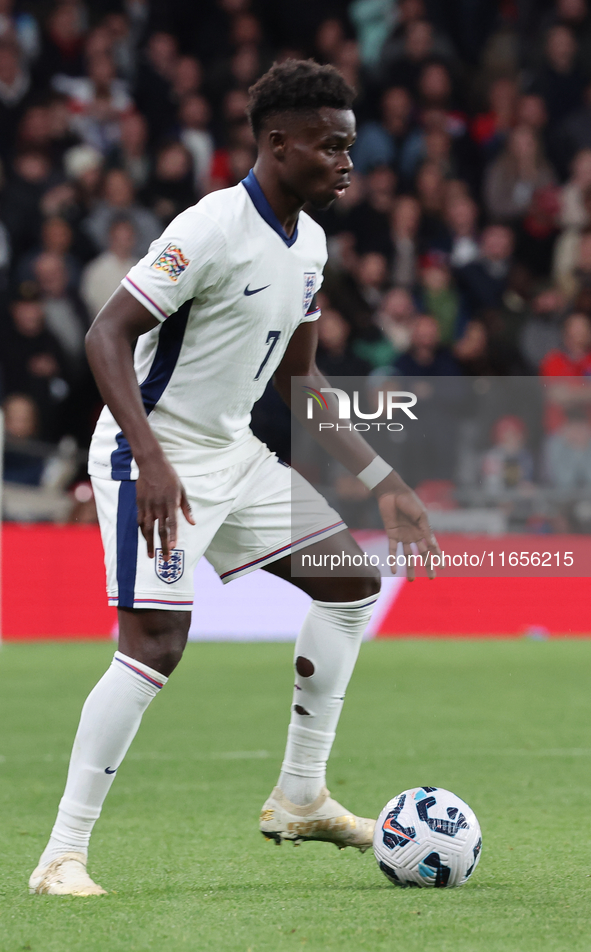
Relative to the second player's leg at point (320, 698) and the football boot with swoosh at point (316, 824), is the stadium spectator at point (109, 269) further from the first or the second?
the football boot with swoosh at point (316, 824)

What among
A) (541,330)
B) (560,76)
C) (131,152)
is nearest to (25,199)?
(131,152)

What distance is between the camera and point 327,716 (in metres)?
4.05

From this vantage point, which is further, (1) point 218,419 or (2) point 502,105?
(2) point 502,105

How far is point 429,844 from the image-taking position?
350 cm

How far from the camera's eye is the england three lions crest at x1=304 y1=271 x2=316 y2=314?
12.4ft

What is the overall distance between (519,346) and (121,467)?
8459mm

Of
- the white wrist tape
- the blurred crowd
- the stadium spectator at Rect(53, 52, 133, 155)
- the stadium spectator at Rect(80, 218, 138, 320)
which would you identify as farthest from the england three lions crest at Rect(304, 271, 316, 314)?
the stadium spectator at Rect(53, 52, 133, 155)

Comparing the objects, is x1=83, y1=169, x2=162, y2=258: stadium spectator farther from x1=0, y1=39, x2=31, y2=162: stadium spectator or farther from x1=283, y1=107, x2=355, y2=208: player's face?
x1=283, y1=107, x2=355, y2=208: player's face

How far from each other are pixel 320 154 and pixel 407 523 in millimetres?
1138

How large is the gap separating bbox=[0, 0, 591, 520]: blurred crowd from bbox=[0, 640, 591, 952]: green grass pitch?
223 cm

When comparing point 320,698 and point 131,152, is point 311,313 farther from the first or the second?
point 131,152

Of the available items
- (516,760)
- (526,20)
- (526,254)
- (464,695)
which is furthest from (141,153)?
(516,760)

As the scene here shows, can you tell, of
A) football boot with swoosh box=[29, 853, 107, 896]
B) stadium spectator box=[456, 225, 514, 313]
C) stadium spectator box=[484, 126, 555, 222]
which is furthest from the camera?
stadium spectator box=[484, 126, 555, 222]

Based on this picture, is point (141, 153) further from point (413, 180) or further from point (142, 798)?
point (142, 798)
